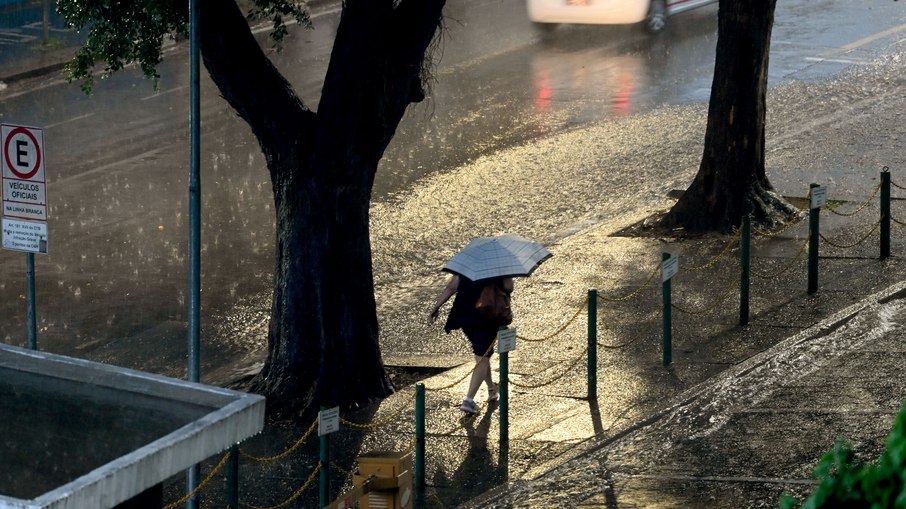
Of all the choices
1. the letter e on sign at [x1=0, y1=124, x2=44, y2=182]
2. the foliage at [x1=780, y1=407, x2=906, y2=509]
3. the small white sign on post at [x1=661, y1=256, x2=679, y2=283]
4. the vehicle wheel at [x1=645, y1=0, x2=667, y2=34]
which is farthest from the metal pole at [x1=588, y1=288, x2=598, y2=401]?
the vehicle wheel at [x1=645, y1=0, x2=667, y2=34]

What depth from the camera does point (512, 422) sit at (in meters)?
11.4

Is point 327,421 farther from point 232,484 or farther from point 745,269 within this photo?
point 745,269

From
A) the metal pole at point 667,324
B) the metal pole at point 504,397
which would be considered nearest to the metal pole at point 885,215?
the metal pole at point 667,324

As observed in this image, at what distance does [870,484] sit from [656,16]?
2274 centimetres

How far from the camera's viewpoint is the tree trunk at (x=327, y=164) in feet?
38.1

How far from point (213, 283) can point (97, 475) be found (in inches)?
405

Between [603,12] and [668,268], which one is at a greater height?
[603,12]

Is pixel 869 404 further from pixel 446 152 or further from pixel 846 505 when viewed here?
pixel 446 152

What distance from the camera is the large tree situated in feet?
38.1

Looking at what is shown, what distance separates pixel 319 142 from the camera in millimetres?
11656

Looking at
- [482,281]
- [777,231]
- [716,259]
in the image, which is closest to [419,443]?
[482,281]

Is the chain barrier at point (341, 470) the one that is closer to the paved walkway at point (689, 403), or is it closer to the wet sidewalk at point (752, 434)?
the paved walkway at point (689, 403)

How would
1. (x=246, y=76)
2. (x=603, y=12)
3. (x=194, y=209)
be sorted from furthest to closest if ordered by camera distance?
(x=603, y=12)
(x=246, y=76)
(x=194, y=209)

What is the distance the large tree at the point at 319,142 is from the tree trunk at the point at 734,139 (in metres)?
5.51
